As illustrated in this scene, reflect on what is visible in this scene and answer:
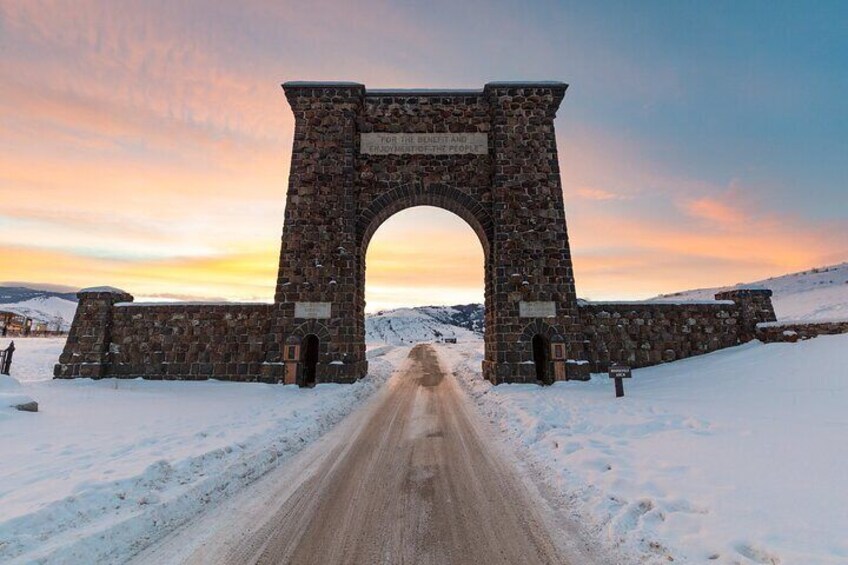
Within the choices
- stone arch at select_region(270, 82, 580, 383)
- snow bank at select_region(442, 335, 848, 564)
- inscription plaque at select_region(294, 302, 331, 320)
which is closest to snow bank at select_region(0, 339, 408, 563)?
inscription plaque at select_region(294, 302, 331, 320)

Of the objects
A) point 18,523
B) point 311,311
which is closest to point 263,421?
point 18,523

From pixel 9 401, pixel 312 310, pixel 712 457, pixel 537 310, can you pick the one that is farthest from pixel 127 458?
pixel 537 310

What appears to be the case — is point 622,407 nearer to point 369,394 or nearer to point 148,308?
point 369,394

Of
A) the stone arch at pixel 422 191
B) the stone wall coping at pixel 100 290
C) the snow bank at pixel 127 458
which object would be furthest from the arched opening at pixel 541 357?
the stone wall coping at pixel 100 290

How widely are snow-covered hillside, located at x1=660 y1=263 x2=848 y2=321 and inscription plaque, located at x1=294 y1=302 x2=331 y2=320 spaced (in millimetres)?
16923

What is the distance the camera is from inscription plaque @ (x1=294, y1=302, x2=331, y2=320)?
1491cm

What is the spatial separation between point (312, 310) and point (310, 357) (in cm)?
227

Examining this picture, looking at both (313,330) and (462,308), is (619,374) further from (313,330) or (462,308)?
(462,308)

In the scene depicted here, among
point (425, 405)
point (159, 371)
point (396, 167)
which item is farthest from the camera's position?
point (396, 167)

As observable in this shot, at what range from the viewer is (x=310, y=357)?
15.8 m

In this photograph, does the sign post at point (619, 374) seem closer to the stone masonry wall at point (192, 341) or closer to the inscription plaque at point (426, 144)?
the inscription plaque at point (426, 144)

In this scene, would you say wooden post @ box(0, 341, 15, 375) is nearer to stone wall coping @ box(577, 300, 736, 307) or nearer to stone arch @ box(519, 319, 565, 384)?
stone arch @ box(519, 319, 565, 384)

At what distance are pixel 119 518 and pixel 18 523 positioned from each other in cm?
81

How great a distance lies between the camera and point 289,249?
15.3 m
